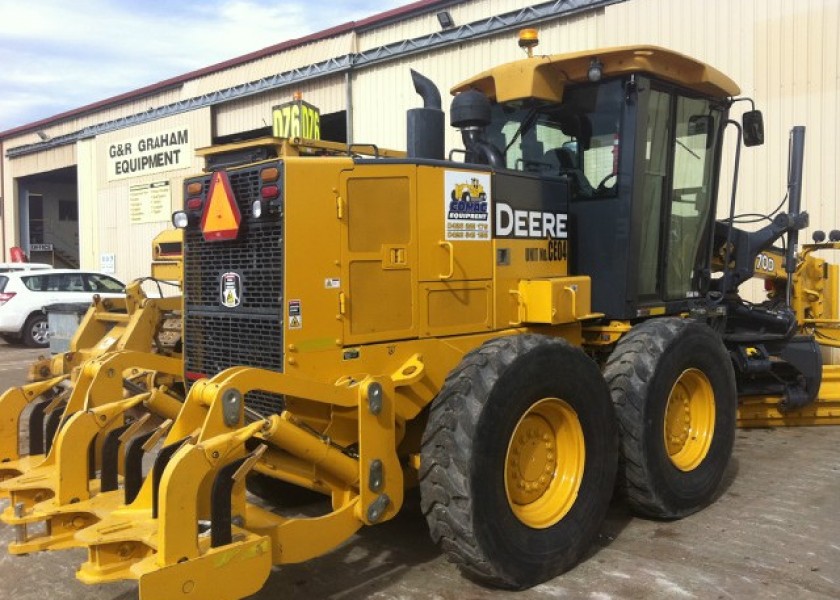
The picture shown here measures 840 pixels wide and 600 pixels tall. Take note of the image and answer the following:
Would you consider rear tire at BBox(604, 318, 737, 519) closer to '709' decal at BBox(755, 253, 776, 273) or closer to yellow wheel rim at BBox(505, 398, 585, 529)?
yellow wheel rim at BBox(505, 398, 585, 529)

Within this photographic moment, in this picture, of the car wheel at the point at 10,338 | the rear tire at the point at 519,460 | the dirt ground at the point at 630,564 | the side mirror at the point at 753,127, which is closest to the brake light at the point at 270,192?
the rear tire at the point at 519,460

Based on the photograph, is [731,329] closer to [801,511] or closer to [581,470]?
[801,511]

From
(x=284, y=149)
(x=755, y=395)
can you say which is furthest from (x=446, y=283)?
(x=755, y=395)

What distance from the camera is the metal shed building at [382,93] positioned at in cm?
987

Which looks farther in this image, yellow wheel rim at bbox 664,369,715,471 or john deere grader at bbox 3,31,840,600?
yellow wheel rim at bbox 664,369,715,471

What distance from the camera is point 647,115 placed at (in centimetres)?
509

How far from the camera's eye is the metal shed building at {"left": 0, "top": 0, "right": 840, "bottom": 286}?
9.87m

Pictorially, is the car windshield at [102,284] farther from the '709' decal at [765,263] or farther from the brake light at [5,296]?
the '709' decal at [765,263]

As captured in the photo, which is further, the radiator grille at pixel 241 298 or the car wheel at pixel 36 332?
the car wheel at pixel 36 332

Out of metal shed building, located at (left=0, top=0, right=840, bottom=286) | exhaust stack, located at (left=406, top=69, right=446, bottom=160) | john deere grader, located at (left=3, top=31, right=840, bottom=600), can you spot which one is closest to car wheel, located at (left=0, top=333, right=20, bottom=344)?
metal shed building, located at (left=0, top=0, right=840, bottom=286)

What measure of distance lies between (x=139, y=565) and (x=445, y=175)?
2.48 metres

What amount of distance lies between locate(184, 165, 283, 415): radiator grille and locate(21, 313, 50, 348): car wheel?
13.2m

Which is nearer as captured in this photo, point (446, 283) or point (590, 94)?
point (446, 283)

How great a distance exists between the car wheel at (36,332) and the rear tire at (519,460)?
14444 millimetres
